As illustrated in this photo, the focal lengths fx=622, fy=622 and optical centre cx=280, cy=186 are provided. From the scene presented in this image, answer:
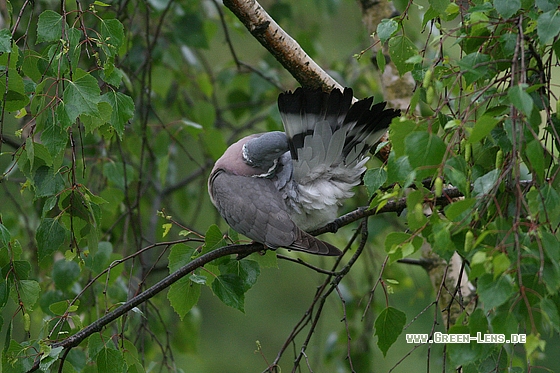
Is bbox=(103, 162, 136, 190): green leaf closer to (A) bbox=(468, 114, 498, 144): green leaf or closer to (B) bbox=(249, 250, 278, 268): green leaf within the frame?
(B) bbox=(249, 250, 278, 268): green leaf

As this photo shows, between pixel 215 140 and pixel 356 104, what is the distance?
2.93ft

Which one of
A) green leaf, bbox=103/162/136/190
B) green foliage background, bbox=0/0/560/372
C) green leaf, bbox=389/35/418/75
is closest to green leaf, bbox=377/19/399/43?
Result: green foliage background, bbox=0/0/560/372

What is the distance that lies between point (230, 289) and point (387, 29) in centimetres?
66

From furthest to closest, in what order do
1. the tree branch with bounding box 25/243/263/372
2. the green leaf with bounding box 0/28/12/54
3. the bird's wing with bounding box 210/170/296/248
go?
the bird's wing with bounding box 210/170/296/248 < the tree branch with bounding box 25/243/263/372 < the green leaf with bounding box 0/28/12/54

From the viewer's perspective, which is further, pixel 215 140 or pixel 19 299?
pixel 215 140

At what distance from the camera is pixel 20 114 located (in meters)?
1.26

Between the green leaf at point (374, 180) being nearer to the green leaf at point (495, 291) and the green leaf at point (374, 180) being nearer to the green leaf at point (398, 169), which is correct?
the green leaf at point (398, 169)

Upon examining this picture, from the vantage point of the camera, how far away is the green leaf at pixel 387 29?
3.75 feet

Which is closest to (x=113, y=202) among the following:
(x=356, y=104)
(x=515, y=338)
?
(x=356, y=104)

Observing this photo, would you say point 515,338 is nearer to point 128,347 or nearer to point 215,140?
point 128,347

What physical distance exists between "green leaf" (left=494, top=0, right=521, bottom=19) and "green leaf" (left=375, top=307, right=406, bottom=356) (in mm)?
580

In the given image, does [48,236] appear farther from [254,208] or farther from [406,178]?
[406,178]

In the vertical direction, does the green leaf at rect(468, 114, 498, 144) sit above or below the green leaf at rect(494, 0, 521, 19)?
below

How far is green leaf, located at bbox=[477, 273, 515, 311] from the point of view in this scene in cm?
78
